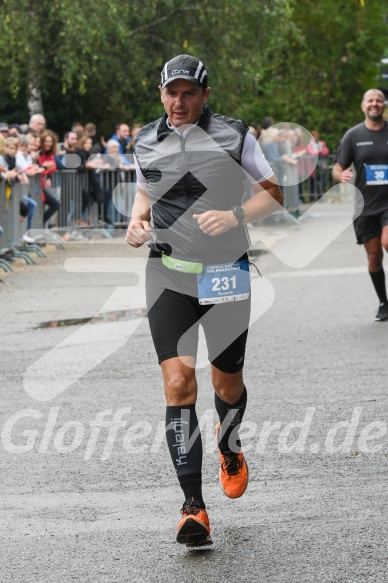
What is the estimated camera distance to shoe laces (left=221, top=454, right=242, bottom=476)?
237 inches

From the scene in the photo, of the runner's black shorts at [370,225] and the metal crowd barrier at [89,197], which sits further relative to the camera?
the metal crowd barrier at [89,197]

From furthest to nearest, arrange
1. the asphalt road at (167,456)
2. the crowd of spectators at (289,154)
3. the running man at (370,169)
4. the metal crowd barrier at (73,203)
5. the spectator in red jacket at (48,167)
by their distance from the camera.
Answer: the crowd of spectators at (289,154)
the spectator in red jacket at (48,167)
the metal crowd barrier at (73,203)
the running man at (370,169)
the asphalt road at (167,456)

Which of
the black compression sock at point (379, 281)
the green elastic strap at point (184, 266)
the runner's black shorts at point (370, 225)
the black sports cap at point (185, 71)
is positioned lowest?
the black compression sock at point (379, 281)

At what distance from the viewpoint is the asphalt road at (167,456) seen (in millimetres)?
5215

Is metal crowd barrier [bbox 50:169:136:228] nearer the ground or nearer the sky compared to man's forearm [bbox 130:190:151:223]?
nearer the ground

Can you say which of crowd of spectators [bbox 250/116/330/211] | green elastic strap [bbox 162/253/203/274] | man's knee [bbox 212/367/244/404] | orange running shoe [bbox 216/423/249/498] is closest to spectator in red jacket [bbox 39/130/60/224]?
crowd of spectators [bbox 250/116/330/211]

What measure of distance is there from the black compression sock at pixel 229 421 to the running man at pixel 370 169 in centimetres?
578

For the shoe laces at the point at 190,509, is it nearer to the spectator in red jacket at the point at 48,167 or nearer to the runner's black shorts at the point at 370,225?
the runner's black shorts at the point at 370,225

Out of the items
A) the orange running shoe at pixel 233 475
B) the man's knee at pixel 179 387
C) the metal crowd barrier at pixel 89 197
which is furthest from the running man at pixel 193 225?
the metal crowd barrier at pixel 89 197

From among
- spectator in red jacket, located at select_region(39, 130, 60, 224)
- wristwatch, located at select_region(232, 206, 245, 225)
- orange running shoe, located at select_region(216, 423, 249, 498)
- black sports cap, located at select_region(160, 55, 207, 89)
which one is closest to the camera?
black sports cap, located at select_region(160, 55, 207, 89)

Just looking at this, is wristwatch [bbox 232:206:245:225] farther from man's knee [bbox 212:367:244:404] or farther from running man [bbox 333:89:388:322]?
running man [bbox 333:89:388:322]

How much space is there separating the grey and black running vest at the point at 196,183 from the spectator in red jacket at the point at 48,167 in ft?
45.7

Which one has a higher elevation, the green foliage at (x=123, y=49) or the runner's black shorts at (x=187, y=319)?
the runner's black shorts at (x=187, y=319)

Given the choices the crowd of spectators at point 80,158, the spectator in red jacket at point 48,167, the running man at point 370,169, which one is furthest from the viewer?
the spectator in red jacket at point 48,167
